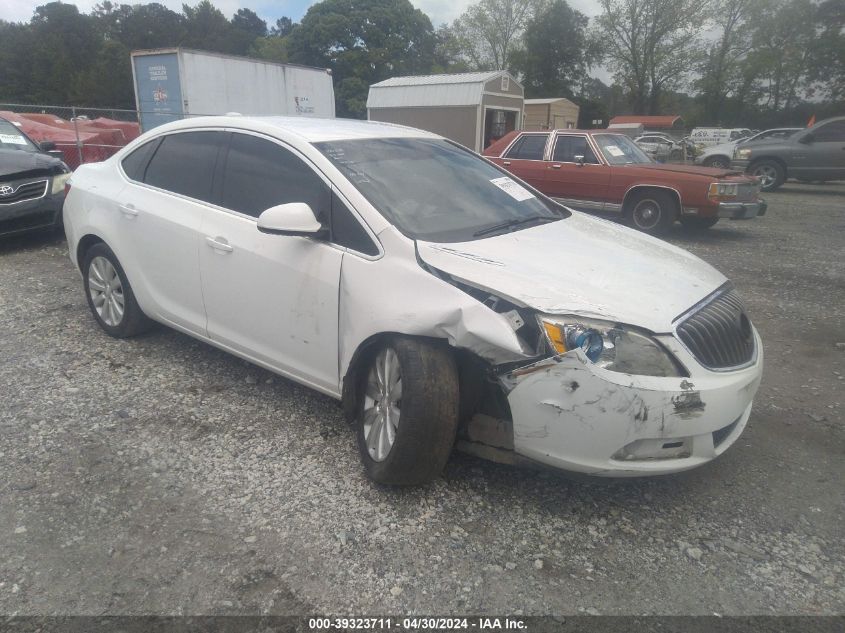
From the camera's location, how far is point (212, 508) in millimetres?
2773

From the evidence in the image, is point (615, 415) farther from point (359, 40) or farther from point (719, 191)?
point (359, 40)

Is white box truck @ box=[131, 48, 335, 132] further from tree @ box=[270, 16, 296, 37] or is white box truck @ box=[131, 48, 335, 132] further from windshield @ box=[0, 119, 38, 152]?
tree @ box=[270, 16, 296, 37]

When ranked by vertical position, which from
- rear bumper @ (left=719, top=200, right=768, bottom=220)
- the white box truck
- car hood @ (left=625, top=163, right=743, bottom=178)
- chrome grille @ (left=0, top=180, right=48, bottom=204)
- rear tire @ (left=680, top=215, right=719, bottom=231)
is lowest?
rear tire @ (left=680, top=215, right=719, bottom=231)

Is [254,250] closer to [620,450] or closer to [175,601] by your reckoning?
[175,601]

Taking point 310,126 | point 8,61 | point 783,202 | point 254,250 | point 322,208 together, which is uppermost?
point 8,61

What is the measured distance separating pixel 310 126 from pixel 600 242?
182 cm

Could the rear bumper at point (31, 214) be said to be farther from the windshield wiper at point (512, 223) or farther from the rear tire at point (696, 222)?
the rear tire at point (696, 222)

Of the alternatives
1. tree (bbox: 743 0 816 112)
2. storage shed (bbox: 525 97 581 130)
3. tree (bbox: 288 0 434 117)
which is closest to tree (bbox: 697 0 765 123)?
tree (bbox: 743 0 816 112)

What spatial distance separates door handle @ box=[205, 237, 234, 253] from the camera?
11.4 ft

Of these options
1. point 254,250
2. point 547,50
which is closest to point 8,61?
point 547,50

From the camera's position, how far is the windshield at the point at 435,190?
3.13 metres

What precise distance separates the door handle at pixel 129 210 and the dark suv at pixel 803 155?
14568 mm

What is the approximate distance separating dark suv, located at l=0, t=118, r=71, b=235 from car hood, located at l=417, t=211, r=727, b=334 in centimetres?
646

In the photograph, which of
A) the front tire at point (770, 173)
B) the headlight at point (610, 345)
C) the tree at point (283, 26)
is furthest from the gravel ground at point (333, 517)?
the tree at point (283, 26)
